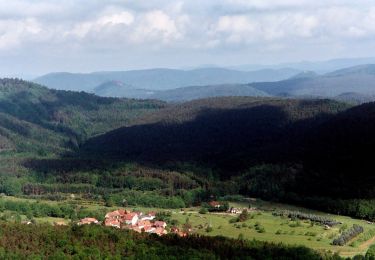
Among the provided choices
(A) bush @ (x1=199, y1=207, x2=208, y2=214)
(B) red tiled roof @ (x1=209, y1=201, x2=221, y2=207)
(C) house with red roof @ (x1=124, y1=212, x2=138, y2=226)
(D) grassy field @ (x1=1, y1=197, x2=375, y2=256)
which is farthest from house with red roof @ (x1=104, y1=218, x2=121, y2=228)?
(B) red tiled roof @ (x1=209, y1=201, x2=221, y2=207)

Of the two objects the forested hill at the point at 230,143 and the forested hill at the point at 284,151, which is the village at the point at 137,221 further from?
the forested hill at the point at 230,143

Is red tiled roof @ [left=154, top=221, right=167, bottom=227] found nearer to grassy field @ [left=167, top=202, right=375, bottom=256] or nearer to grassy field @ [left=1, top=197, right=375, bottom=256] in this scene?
grassy field @ [left=1, top=197, right=375, bottom=256]

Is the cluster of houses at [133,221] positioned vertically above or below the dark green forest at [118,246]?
below

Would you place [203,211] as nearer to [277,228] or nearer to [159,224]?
[159,224]

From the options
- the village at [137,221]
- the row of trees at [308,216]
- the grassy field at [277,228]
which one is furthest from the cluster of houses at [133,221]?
the row of trees at [308,216]

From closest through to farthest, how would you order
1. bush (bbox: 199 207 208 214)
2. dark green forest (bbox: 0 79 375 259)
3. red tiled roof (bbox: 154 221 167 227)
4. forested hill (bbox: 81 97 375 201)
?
1. dark green forest (bbox: 0 79 375 259)
2. red tiled roof (bbox: 154 221 167 227)
3. bush (bbox: 199 207 208 214)
4. forested hill (bbox: 81 97 375 201)

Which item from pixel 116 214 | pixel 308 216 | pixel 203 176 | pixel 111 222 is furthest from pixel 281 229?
pixel 203 176

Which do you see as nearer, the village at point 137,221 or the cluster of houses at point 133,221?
the village at point 137,221
